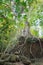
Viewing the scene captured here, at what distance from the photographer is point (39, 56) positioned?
10.8 m

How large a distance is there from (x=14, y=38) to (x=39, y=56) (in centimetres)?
377

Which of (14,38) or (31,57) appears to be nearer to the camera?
(14,38)

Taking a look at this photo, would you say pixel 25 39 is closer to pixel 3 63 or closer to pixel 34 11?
pixel 34 11

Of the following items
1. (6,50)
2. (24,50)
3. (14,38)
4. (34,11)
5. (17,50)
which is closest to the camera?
(14,38)

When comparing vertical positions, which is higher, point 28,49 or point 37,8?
point 37,8


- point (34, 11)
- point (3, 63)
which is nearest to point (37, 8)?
point (34, 11)

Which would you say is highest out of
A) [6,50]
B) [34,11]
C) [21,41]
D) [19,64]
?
[34,11]

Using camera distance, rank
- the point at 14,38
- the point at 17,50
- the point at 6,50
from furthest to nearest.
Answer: the point at 17,50 → the point at 6,50 → the point at 14,38

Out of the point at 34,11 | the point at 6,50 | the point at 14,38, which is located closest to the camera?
the point at 14,38

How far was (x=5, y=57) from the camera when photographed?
25.0 ft

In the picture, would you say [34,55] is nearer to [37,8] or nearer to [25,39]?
[25,39]

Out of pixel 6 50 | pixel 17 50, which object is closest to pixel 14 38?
pixel 6 50

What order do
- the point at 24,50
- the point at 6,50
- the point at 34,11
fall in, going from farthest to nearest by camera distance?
the point at 24,50 < the point at 34,11 < the point at 6,50

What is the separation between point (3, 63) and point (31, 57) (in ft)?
10.2
